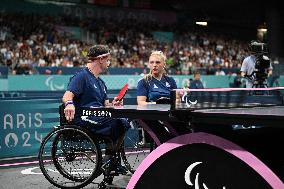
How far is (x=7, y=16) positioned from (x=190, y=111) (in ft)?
73.1

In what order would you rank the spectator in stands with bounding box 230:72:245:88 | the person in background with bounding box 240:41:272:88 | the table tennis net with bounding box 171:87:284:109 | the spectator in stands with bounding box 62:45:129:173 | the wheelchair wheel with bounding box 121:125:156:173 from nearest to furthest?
the table tennis net with bounding box 171:87:284:109
the spectator in stands with bounding box 62:45:129:173
the wheelchair wheel with bounding box 121:125:156:173
the person in background with bounding box 240:41:272:88
the spectator in stands with bounding box 230:72:245:88

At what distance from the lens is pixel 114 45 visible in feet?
86.4

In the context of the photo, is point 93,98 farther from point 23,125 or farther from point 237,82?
point 237,82

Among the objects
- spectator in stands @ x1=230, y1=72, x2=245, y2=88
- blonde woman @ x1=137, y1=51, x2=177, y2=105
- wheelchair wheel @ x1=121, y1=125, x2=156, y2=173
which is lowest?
wheelchair wheel @ x1=121, y1=125, x2=156, y2=173

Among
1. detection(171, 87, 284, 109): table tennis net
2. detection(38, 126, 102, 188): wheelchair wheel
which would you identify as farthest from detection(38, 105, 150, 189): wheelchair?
detection(171, 87, 284, 109): table tennis net

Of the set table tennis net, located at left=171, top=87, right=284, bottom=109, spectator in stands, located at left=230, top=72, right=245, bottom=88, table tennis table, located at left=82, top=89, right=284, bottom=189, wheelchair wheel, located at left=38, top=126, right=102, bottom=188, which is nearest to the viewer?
table tennis table, located at left=82, top=89, right=284, bottom=189

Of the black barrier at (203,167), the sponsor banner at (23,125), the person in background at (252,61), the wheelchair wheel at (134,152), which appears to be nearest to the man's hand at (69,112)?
the wheelchair wheel at (134,152)

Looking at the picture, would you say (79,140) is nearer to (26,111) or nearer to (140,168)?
(140,168)

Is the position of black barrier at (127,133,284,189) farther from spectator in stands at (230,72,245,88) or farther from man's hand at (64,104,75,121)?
spectator in stands at (230,72,245,88)

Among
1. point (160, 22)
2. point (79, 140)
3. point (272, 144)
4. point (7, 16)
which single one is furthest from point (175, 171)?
point (160, 22)

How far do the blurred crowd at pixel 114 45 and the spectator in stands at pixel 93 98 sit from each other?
12.8m

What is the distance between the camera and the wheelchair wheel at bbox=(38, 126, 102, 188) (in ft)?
17.1

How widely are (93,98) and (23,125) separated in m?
3.41

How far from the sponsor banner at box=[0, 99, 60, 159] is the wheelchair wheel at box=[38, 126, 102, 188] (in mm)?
2710
